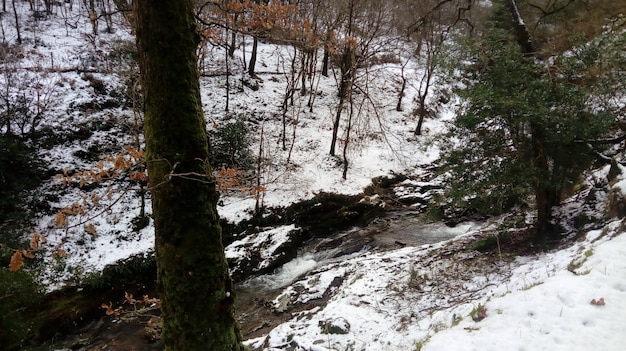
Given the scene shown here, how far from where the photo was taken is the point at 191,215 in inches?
105

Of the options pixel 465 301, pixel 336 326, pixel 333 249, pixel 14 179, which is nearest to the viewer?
pixel 465 301

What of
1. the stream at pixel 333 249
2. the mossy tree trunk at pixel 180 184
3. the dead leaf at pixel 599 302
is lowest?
the stream at pixel 333 249

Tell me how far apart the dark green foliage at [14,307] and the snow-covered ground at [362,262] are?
32.4 inches

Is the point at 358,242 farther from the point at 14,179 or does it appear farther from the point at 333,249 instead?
the point at 14,179

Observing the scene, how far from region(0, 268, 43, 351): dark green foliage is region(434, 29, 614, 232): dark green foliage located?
8.66 meters

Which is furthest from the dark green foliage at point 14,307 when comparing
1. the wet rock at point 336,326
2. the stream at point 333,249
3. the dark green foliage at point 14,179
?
the wet rock at point 336,326

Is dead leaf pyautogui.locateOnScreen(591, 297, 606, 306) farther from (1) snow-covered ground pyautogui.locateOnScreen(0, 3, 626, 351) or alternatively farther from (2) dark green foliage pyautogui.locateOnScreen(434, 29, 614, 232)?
(2) dark green foliage pyautogui.locateOnScreen(434, 29, 614, 232)

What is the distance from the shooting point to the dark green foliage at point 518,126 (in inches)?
249

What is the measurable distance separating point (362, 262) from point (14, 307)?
23.7ft

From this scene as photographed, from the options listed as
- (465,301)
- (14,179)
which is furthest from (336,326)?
(14,179)

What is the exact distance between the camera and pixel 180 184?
8.52 ft

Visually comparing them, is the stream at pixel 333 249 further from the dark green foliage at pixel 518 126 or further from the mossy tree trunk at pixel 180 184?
the mossy tree trunk at pixel 180 184

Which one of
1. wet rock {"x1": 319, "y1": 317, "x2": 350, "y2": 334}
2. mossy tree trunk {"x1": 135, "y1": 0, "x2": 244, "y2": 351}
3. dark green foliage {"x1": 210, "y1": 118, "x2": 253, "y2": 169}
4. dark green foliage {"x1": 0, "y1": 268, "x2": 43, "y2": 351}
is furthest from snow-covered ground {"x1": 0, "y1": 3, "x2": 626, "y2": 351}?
dark green foliage {"x1": 210, "y1": 118, "x2": 253, "y2": 169}

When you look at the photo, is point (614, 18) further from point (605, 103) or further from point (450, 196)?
point (450, 196)
